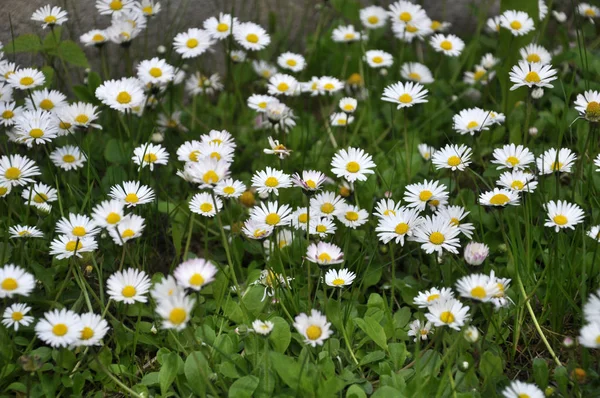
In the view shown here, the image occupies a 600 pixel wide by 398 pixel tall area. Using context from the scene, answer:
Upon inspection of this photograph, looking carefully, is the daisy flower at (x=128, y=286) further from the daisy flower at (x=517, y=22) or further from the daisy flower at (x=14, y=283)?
the daisy flower at (x=517, y=22)

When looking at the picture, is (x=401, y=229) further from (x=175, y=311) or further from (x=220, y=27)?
(x=220, y=27)

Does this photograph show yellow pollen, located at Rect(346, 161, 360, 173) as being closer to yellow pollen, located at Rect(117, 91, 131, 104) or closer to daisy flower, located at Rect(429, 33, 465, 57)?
yellow pollen, located at Rect(117, 91, 131, 104)

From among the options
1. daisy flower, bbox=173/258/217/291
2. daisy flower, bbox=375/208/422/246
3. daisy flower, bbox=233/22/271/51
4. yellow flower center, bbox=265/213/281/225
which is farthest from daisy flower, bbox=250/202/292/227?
daisy flower, bbox=233/22/271/51

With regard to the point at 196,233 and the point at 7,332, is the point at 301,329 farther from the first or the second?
the point at 196,233

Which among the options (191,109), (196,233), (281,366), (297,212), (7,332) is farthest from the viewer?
(191,109)

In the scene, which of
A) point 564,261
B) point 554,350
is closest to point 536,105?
point 564,261

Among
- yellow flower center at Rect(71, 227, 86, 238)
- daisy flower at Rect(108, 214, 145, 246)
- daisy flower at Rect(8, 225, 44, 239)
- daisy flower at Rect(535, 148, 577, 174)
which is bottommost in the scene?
daisy flower at Rect(8, 225, 44, 239)
